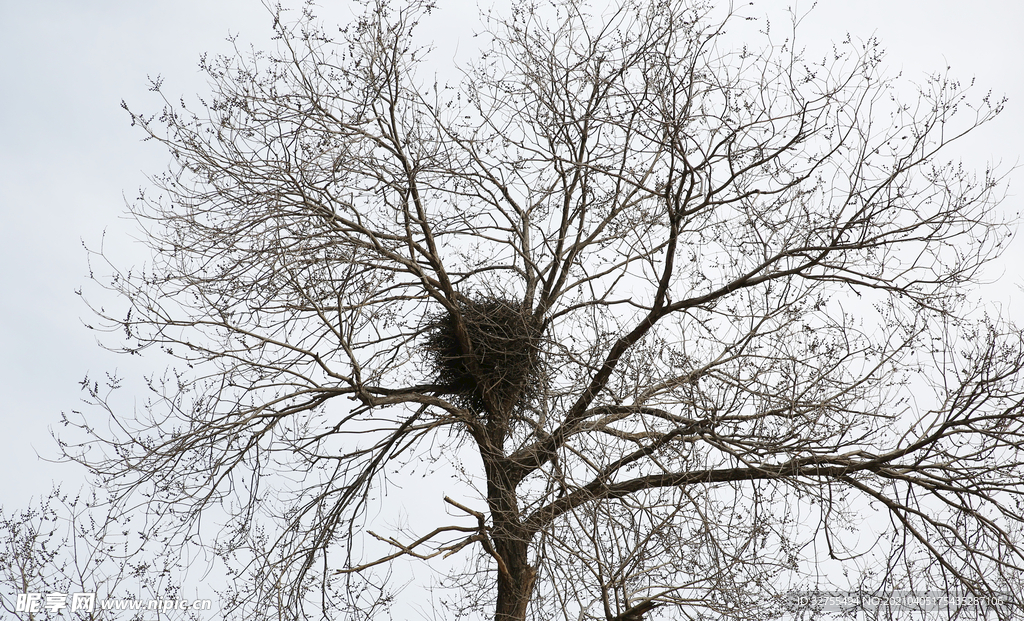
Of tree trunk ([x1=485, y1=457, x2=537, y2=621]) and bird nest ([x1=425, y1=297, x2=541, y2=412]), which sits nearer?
tree trunk ([x1=485, y1=457, x2=537, y2=621])

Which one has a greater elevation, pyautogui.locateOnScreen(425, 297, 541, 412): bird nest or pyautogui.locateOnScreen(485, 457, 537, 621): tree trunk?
pyautogui.locateOnScreen(425, 297, 541, 412): bird nest

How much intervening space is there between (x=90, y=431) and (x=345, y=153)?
258cm

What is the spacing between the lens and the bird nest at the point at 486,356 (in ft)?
21.6

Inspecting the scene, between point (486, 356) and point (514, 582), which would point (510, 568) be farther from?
point (486, 356)

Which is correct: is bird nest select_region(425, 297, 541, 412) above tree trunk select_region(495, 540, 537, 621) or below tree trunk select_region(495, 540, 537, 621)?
above

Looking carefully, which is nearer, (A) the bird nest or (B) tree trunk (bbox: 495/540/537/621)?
(B) tree trunk (bbox: 495/540/537/621)

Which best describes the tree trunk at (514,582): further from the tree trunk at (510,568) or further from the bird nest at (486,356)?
the bird nest at (486,356)

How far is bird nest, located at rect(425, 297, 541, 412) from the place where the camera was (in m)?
6.57

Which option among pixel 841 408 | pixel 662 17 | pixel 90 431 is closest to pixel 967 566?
pixel 841 408

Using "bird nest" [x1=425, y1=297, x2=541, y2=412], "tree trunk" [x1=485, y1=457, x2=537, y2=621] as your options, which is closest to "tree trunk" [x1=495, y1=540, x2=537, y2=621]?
"tree trunk" [x1=485, y1=457, x2=537, y2=621]

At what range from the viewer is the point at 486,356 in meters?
6.68

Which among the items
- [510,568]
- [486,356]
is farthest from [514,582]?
[486,356]

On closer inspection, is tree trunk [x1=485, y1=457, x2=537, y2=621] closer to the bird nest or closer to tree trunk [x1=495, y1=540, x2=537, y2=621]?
tree trunk [x1=495, y1=540, x2=537, y2=621]

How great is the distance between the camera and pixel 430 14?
6230 millimetres
